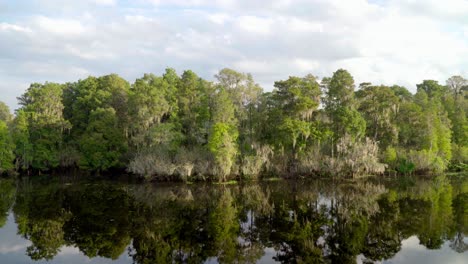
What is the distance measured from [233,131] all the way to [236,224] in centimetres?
1806

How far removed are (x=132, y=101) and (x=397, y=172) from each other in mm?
35932

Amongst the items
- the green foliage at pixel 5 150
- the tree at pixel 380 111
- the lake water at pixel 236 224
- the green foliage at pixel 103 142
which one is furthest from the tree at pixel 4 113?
the tree at pixel 380 111

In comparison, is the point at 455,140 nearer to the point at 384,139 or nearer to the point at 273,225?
the point at 384,139

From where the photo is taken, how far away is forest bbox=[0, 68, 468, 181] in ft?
141

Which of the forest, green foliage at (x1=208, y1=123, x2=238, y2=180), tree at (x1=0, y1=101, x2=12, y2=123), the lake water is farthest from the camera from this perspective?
tree at (x1=0, y1=101, x2=12, y2=123)

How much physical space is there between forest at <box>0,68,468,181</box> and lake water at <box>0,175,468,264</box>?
5753 mm

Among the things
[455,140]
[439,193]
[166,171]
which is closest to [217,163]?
[166,171]

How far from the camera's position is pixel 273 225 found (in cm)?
2423

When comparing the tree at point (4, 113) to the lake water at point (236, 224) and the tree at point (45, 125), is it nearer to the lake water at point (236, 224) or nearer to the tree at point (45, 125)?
the tree at point (45, 125)

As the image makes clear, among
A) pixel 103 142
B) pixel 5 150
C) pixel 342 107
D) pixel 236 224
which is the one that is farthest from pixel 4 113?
pixel 236 224

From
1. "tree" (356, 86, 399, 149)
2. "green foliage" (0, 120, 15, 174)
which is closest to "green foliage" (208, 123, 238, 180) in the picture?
"tree" (356, 86, 399, 149)

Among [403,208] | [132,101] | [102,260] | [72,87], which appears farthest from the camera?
[72,87]

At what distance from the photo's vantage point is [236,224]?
24.8 m

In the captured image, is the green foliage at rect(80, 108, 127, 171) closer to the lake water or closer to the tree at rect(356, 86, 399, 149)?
the lake water
